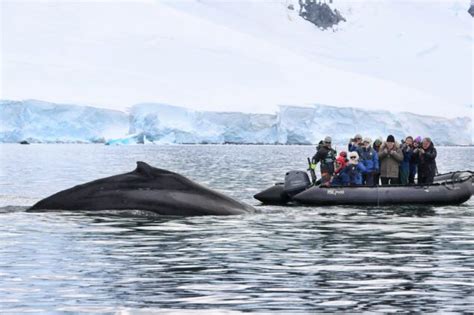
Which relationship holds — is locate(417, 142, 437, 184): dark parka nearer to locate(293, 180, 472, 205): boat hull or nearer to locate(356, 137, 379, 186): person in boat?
locate(293, 180, 472, 205): boat hull

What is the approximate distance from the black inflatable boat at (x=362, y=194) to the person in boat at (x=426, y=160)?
820mm

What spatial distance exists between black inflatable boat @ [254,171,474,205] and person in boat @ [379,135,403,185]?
3.32 ft

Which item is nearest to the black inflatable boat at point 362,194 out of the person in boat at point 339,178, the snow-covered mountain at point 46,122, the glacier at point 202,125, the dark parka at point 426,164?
the person in boat at point 339,178

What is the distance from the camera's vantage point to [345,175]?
31.0m

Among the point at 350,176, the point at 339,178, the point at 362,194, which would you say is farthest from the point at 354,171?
the point at 362,194

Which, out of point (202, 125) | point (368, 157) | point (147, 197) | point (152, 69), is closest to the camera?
point (147, 197)

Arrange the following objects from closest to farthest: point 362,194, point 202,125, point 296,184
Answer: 1. point 362,194
2. point 296,184
3. point 202,125

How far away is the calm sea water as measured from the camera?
→ 44.4ft

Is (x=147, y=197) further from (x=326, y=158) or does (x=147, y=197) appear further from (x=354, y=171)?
(x=354, y=171)

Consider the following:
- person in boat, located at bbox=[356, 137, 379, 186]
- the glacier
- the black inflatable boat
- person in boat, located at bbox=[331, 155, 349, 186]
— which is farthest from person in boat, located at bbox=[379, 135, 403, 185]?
the glacier

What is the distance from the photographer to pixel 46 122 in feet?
393

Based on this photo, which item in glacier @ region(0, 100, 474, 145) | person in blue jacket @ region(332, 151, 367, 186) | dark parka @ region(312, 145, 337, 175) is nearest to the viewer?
dark parka @ region(312, 145, 337, 175)

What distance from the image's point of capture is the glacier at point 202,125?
119875 mm

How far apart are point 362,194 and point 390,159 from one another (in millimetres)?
1978
